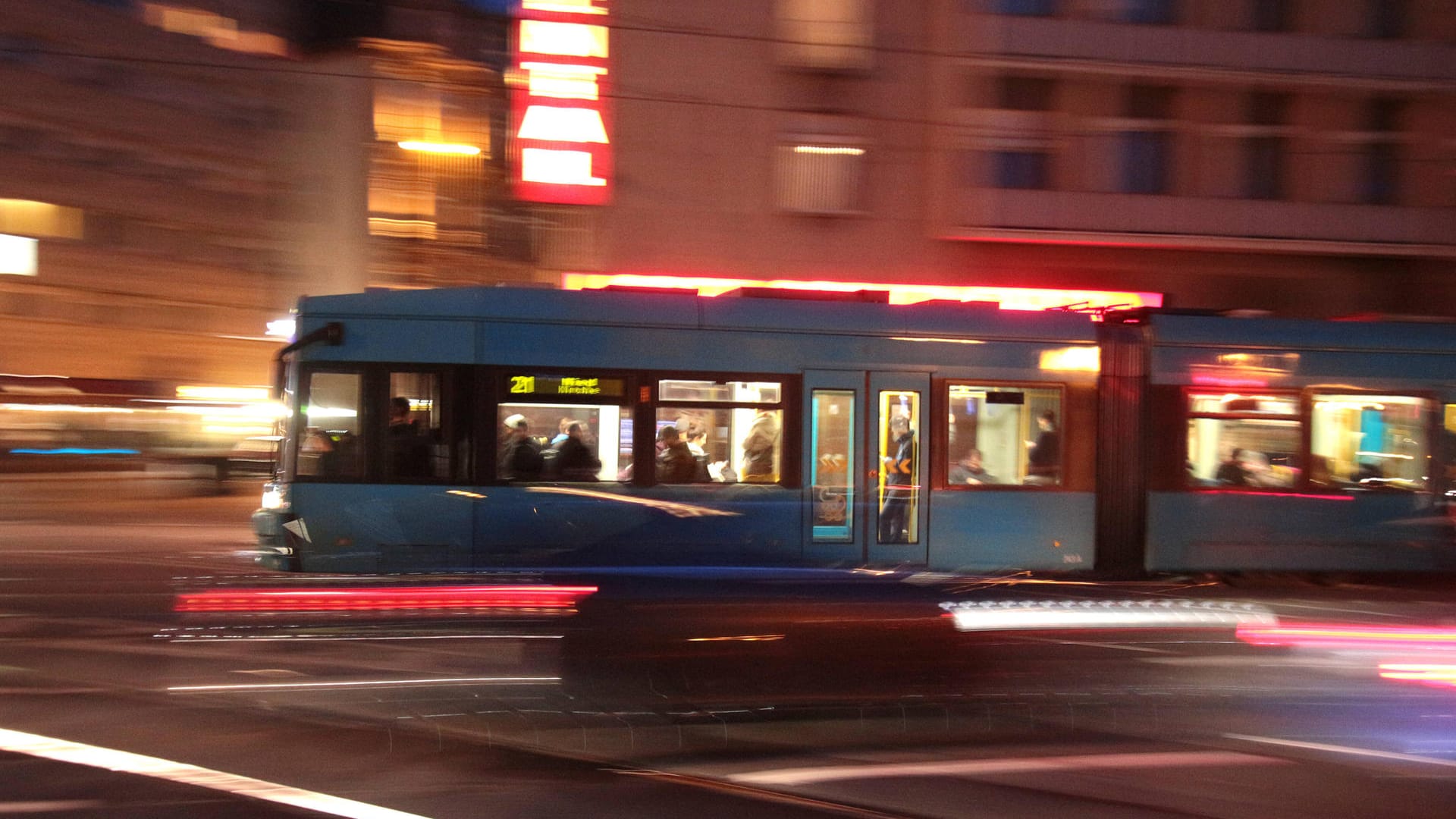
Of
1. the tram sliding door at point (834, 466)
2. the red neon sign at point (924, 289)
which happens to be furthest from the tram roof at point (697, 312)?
the red neon sign at point (924, 289)

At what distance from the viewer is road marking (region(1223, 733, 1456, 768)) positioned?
611cm

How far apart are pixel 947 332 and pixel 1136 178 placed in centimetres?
1174

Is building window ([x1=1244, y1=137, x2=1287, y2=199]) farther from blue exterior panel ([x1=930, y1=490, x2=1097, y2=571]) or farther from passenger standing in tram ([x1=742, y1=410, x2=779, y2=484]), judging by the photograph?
passenger standing in tram ([x1=742, y1=410, x2=779, y2=484])

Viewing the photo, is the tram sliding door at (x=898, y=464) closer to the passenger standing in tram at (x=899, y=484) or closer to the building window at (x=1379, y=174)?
the passenger standing in tram at (x=899, y=484)

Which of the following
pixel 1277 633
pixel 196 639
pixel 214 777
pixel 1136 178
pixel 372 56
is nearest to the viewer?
pixel 214 777

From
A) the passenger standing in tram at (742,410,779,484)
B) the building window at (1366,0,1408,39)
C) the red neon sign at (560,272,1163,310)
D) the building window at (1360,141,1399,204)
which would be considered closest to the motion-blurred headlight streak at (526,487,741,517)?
the passenger standing in tram at (742,410,779,484)

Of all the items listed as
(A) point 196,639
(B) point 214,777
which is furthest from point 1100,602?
(A) point 196,639

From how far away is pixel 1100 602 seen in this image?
8164 mm

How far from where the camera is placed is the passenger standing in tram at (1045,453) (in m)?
12.4

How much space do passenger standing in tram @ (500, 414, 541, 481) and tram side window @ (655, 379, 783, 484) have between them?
121 centimetres

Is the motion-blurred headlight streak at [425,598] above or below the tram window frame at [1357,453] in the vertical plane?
below

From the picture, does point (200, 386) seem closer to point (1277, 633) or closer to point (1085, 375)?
point (1085, 375)

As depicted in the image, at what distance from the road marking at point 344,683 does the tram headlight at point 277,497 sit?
3963 millimetres

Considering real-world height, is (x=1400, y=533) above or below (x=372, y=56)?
below
